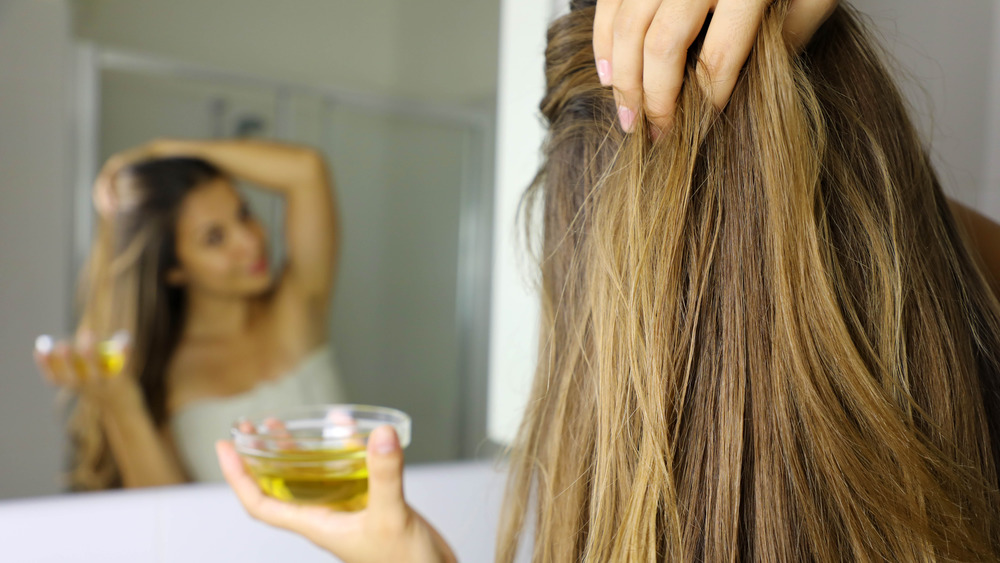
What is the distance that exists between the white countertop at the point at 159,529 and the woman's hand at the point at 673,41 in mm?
536

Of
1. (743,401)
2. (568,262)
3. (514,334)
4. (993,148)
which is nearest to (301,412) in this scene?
(514,334)

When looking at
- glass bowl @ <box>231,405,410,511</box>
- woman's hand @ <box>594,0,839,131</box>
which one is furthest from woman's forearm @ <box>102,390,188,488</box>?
woman's hand @ <box>594,0,839,131</box>

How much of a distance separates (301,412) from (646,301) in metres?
0.47

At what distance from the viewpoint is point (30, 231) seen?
0.60 m

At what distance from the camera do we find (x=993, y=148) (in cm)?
80

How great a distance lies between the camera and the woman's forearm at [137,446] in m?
0.63

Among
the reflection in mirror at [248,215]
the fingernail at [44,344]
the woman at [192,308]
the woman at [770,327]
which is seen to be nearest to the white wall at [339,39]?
the reflection in mirror at [248,215]

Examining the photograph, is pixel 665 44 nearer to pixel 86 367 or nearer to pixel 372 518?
pixel 372 518

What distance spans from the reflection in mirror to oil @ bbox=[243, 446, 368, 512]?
0.73 feet

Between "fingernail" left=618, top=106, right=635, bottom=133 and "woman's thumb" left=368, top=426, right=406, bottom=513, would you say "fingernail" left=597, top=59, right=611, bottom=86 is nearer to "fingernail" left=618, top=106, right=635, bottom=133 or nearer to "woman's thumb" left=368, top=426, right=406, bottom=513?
"fingernail" left=618, top=106, right=635, bottom=133

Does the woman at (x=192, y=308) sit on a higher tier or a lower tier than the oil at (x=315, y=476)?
higher

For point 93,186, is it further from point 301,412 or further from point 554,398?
point 554,398

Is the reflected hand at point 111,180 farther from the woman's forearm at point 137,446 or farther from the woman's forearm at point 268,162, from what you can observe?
the woman's forearm at point 137,446

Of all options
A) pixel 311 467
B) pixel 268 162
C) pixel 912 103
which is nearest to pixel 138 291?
pixel 268 162
